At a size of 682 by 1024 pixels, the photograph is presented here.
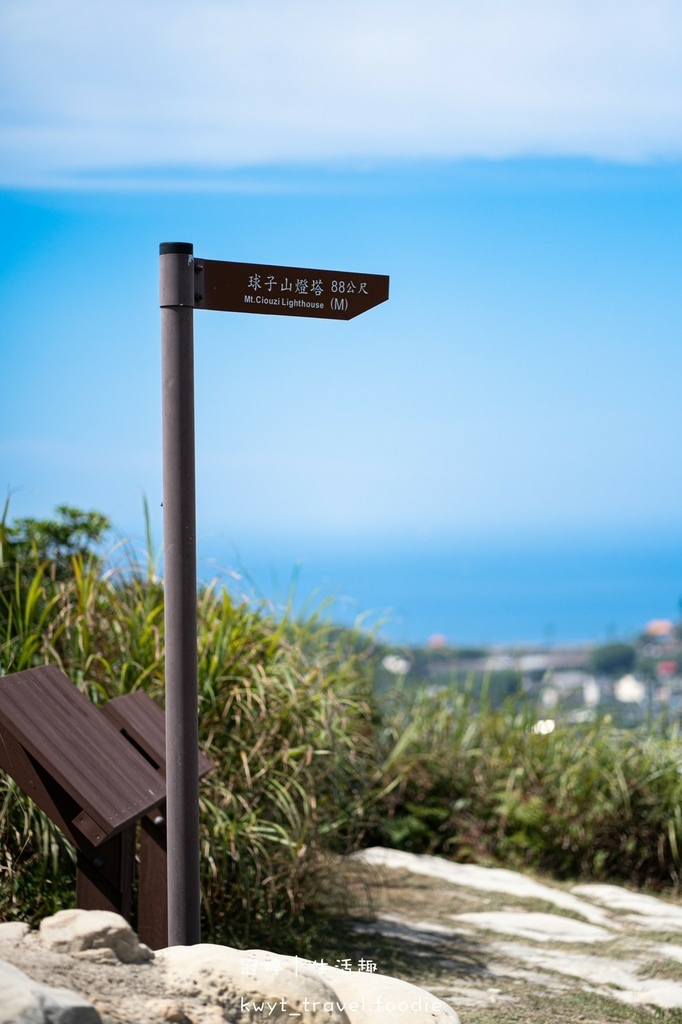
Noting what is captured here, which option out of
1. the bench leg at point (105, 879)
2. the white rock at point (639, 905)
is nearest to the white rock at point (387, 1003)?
the bench leg at point (105, 879)

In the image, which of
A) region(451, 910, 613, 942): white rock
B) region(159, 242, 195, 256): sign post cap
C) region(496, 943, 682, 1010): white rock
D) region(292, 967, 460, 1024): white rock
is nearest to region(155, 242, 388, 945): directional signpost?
region(159, 242, 195, 256): sign post cap

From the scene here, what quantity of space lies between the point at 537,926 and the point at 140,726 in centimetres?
224

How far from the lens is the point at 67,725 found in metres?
2.95

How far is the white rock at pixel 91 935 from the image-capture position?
7.42ft

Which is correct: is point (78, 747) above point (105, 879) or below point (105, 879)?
above

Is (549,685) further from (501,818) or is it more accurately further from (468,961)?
(468,961)

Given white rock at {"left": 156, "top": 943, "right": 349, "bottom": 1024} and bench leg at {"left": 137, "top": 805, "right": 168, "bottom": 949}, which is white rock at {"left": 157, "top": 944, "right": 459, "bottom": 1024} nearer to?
Answer: white rock at {"left": 156, "top": 943, "right": 349, "bottom": 1024}

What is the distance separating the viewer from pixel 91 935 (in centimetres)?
228

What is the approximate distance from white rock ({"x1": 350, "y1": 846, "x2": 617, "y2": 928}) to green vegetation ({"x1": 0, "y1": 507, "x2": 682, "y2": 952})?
0.19m

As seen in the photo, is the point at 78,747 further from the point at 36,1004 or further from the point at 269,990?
the point at 36,1004

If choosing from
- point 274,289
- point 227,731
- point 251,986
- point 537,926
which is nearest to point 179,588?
point 274,289

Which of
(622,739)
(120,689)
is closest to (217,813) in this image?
(120,689)

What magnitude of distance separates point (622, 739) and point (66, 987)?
4.59 m

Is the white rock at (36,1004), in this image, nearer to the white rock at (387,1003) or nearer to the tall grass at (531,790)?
the white rock at (387,1003)
